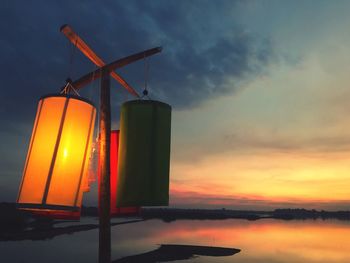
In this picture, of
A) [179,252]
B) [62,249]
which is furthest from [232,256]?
[62,249]

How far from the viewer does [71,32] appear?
2.80 m

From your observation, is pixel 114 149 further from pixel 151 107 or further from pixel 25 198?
pixel 25 198

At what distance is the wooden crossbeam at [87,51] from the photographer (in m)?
2.79

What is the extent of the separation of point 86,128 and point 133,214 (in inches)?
54.2

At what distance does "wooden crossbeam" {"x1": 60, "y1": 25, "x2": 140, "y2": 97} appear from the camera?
2792 millimetres

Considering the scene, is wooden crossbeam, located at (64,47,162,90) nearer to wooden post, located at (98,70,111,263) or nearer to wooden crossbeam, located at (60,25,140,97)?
wooden crossbeam, located at (60,25,140,97)

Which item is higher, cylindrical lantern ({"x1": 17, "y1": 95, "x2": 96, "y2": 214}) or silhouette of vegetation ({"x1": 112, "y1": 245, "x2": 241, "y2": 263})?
cylindrical lantern ({"x1": 17, "y1": 95, "x2": 96, "y2": 214})

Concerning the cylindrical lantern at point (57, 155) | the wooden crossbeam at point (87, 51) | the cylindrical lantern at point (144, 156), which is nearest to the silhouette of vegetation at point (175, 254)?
the wooden crossbeam at point (87, 51)

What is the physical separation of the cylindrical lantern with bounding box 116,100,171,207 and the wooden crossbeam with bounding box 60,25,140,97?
0.55 metres

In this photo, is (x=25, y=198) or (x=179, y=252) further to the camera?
(x=179, y=252)

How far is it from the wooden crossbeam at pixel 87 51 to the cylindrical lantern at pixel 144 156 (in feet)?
1.81

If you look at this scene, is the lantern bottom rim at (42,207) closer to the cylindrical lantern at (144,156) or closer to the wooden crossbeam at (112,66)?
the cylindrical lantern at (144,156)

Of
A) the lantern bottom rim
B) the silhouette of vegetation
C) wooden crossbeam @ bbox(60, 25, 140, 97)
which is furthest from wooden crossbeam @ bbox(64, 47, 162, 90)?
the silhouette of vegetation

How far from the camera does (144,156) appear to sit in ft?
9.23
